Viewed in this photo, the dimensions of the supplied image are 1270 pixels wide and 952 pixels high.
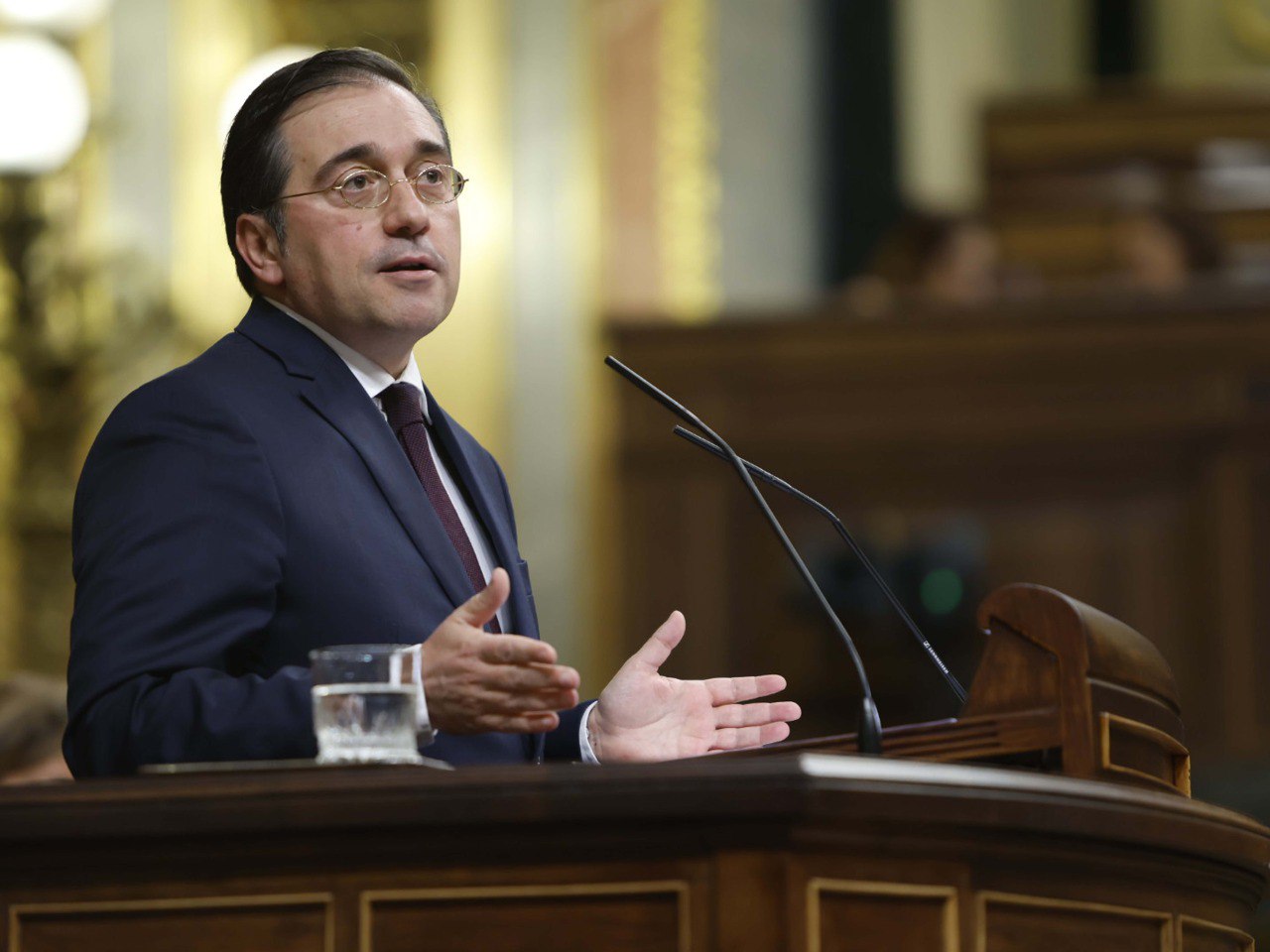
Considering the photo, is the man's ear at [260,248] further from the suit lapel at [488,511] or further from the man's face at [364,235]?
the suit lapel at [488,511]

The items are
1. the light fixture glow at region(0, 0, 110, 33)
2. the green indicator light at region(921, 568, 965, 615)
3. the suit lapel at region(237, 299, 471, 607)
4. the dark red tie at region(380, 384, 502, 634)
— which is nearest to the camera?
the suit lapel at region(237, 299, 471, 607)

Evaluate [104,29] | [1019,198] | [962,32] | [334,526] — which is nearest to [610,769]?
[334,526]

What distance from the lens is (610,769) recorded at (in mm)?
1609

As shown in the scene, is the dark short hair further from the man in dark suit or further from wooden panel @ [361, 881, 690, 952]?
wooden panel @ [361, 881, 690, 952]

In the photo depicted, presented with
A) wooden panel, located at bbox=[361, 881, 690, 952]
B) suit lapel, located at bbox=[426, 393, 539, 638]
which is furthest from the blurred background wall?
wooden panel, located at bbox=[361, 881, 690, 952]

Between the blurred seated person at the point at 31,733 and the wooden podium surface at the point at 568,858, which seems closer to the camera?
the wooden podium surface at the point at 568,858

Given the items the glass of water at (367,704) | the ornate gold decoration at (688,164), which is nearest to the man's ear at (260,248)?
the glass of water at (367,704)

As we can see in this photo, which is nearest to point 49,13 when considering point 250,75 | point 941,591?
point 250,75

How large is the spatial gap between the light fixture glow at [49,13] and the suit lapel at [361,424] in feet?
16.5

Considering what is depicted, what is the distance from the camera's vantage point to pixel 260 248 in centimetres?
237

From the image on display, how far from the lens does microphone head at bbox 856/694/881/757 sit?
1.79 meters

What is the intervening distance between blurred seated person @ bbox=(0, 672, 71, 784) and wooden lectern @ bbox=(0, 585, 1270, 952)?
5.92ft

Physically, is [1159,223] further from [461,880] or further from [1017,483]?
[461,880]

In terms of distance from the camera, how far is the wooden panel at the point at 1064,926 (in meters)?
1.64
